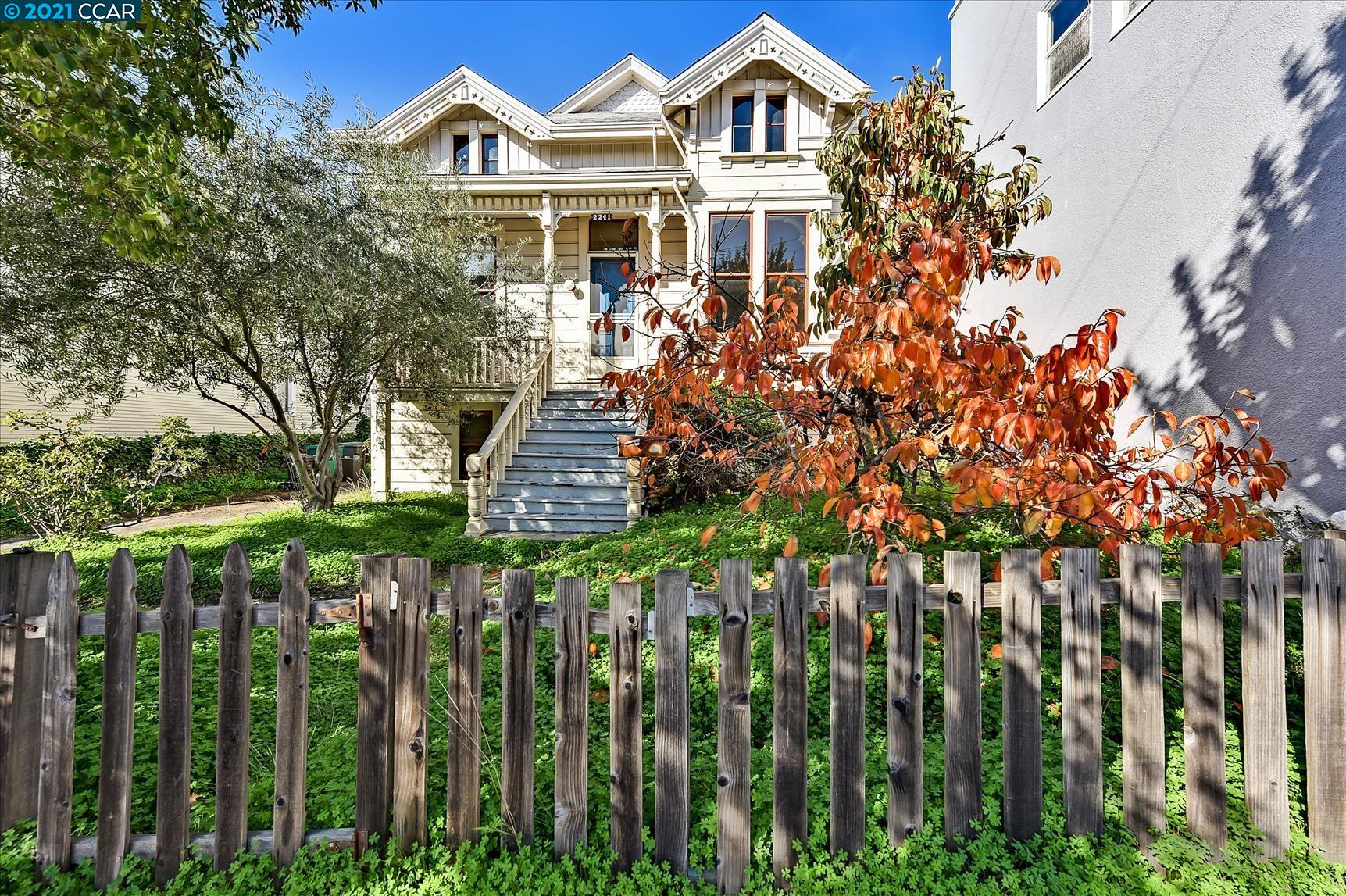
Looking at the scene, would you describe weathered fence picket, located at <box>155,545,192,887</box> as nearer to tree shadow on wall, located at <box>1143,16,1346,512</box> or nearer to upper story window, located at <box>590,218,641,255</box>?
tree shadow on wall, located at <box>1143,16,1346,512</box>

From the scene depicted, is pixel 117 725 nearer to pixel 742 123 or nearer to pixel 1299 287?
pixel 1299 287

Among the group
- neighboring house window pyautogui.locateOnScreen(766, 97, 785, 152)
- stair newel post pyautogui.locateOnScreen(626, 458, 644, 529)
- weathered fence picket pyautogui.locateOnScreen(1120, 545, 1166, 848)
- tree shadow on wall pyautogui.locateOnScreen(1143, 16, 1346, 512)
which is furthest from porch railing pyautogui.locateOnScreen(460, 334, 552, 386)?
weathered fence picket pyautogui.locateOnScreen(1120, 545, 1166, 848)

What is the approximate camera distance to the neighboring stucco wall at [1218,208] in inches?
170

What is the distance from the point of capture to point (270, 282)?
25.0ft

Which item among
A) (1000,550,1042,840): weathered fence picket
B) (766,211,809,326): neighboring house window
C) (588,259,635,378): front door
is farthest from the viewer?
(588,259,635,378): front door

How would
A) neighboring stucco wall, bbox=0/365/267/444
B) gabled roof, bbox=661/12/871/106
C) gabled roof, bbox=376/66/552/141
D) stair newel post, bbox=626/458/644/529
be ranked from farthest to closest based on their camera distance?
neighboring stucco wall, bbox=0/365/267/444 < gabled roof, bbox=376/66/552/141 < gabled roof, bbox=661/12/871/106 < stair newel post, bbox=626/458/644/529

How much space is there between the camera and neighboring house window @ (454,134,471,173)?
13.2 m

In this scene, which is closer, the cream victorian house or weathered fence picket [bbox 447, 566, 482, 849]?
weathered fence picket [bbox 447, 566, 482, 849]

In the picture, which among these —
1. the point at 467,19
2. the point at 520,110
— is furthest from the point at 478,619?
the point at 520,110

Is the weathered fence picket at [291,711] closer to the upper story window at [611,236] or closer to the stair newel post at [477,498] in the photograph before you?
the stair newel post at [477,498]

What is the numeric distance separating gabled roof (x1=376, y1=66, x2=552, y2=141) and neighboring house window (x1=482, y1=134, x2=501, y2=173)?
549mm

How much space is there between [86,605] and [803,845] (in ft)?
22.6

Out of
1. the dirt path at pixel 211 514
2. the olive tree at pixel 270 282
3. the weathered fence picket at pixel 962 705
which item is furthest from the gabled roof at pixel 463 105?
the weathered fence picket at pixel 962 705

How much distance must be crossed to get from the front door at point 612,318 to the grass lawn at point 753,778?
8045mm
